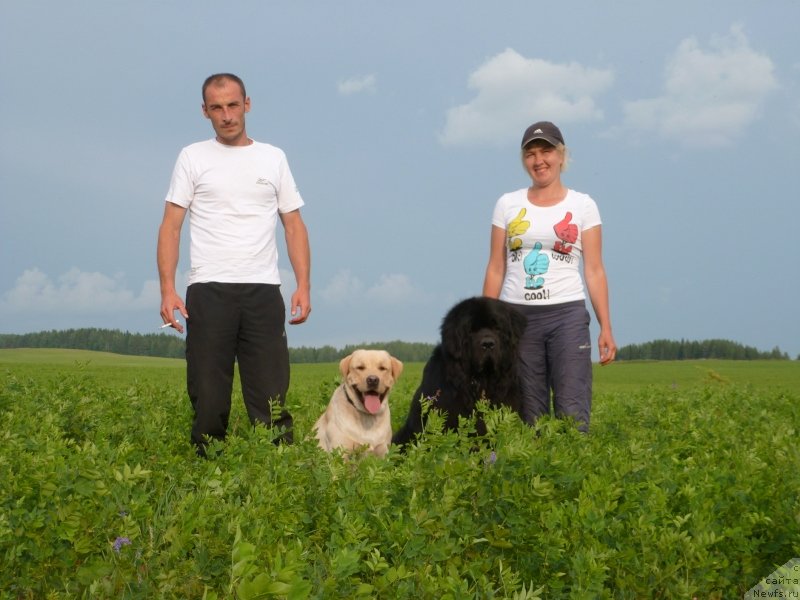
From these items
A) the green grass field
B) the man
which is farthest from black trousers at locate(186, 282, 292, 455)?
the green grass field

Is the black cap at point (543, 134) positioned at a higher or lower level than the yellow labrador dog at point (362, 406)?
higher

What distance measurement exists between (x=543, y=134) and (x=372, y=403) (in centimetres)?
290

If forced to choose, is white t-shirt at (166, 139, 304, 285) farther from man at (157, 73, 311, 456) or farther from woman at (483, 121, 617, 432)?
woman at (483, 121, 617, 432)

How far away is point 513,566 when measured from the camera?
14.9 feet

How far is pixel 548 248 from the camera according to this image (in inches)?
281

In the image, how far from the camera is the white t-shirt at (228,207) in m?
7.30

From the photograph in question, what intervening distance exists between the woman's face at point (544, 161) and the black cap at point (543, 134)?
7 centimetres

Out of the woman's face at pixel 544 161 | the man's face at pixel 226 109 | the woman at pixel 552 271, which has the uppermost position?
the man's face at pixel 226 109

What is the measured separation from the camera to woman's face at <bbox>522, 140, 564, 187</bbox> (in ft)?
23.8

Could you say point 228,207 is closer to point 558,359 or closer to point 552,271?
point 552,271

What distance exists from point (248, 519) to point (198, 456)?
136 inches

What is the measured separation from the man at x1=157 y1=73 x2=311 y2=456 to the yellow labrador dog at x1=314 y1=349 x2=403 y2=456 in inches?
21.8

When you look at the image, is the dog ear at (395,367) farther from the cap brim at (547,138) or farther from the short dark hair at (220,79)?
the short dark hair at (220,79)

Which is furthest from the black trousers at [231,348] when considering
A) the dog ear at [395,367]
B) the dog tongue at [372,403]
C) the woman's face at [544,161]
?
the woman's face at [544,161]
